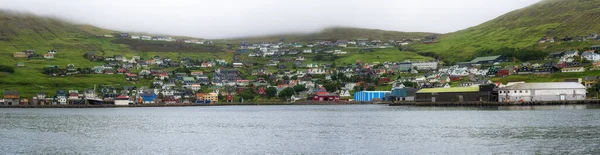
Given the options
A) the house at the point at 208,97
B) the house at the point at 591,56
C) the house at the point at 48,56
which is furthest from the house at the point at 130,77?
the house at the point at 591,56

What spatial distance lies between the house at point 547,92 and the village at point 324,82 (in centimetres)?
12

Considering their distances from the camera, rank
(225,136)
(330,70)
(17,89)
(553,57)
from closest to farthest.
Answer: (225,136) → (17,89) → (553,57) → (330,70)

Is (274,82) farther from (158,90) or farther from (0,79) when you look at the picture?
(0,79)

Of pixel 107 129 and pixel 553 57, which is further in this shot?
pixel 553 57

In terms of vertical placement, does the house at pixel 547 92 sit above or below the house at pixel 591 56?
below

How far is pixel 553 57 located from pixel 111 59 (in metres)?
109

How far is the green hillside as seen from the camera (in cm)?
15925

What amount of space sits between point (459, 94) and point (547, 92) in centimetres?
1426

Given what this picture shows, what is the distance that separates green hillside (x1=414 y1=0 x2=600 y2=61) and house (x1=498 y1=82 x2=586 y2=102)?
71.1 m

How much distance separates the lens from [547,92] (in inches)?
3310

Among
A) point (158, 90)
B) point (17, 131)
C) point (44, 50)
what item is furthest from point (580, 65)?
point (44, 50)

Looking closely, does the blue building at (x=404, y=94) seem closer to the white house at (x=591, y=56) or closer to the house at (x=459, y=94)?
the house at (x=459, y=94)

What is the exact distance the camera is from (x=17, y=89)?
12031 centimetres

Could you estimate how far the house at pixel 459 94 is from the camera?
9094 centimetres
